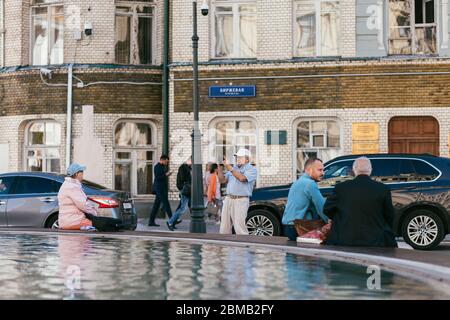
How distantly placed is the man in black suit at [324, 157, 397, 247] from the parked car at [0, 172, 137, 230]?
26.7 ft

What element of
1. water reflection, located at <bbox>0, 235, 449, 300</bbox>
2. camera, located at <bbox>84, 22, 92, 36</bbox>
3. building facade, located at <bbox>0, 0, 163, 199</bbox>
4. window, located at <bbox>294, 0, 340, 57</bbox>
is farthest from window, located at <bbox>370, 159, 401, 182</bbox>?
camera, located at <bbox>84, 22, 92, 36</bbox>

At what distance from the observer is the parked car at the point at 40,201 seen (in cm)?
1997

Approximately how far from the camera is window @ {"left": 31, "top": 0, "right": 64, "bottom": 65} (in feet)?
100

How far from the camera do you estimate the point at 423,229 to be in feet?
65.7

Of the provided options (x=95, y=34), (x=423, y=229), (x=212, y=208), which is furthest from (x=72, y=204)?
(x=95, y=34)

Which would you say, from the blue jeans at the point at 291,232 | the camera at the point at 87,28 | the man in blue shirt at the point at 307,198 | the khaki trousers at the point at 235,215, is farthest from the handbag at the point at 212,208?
the man in blue shirt at the point at 307,198

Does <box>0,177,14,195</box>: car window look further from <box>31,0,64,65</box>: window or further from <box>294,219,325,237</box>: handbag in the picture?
<box>31,0,64,65</box>: window

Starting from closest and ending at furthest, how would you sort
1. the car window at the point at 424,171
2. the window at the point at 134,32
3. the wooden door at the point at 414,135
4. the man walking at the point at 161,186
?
the car window at the point at 424,171 < the man walking at the point at 161,186 < the wooden door at the point at 414,135 < the window at the point at 134,32

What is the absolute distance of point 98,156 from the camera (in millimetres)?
30125

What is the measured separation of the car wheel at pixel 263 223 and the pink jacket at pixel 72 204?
433 centimetres

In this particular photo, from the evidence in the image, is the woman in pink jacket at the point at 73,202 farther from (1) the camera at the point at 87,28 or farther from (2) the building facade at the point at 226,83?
(1) the camera at the point at 87,28
